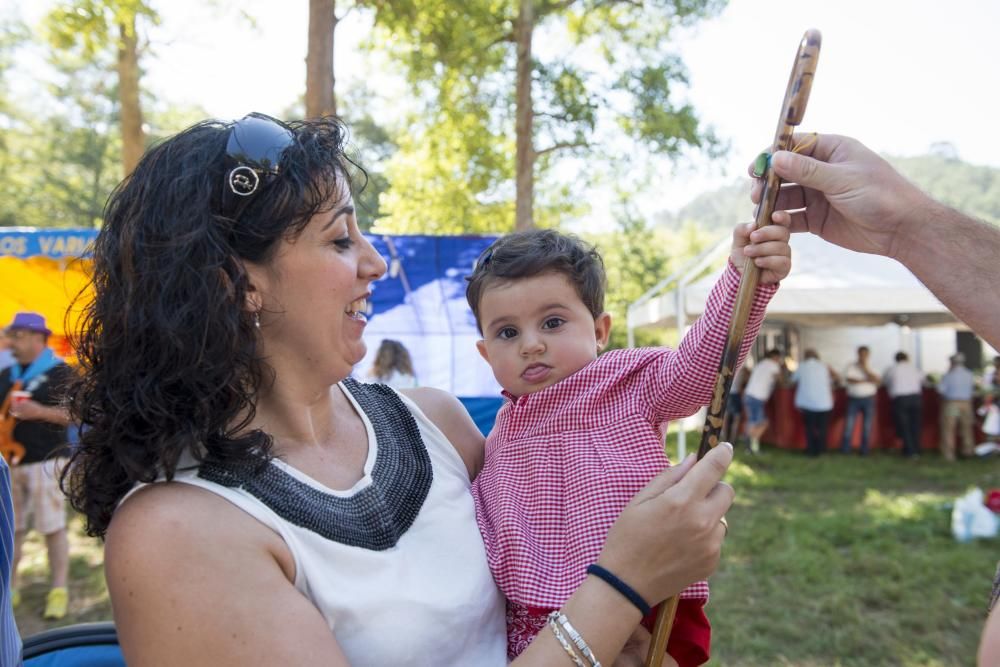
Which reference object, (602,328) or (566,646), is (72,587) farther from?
(566,646)

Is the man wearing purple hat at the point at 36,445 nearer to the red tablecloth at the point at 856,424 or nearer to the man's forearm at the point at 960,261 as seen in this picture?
the man's forearm at the point at 960,261

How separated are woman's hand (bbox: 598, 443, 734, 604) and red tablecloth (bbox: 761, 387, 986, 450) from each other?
1349 cm

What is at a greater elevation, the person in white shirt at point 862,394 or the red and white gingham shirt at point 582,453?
the red and white gingham shirt at point 582,453

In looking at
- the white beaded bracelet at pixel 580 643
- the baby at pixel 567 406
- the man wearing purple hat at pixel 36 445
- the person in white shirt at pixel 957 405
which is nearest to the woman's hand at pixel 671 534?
the white beaded bracelet at pixel 580 643

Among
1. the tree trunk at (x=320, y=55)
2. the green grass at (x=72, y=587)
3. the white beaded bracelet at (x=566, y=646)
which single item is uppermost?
the tree trunk at (x=320, y=55)

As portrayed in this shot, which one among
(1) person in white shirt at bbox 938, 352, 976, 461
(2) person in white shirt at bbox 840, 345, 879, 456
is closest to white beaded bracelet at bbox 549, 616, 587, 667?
(2) person in white shirt at bbox 840, 345, 879, 456

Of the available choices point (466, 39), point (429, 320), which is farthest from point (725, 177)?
point (429, 320)

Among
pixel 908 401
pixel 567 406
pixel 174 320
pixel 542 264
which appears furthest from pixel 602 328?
pixel 908 401

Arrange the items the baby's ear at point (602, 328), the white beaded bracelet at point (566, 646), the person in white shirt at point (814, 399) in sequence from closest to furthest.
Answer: the white beaded bracelet at point (566, 646) → the baby's ear at point (602, 328) → the person in white shirt at point (814, 399)

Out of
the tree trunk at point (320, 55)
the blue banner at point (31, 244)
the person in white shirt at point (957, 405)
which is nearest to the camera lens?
the tree trunk at point (320, 55)

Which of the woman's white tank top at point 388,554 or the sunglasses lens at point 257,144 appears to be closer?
the woman's white tank top at point 388,554

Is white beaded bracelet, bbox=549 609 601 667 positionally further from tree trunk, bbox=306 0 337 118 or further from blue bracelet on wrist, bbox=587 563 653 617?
tree trunk, bbox=306 0 337 118

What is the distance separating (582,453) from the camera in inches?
70.7

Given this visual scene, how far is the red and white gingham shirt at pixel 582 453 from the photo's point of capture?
1636 millimetres
